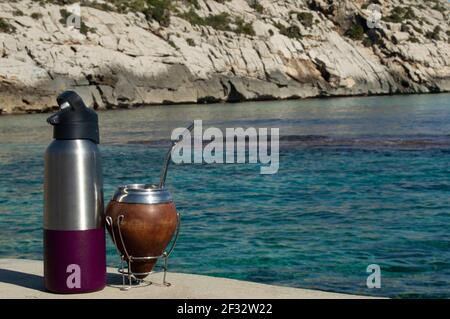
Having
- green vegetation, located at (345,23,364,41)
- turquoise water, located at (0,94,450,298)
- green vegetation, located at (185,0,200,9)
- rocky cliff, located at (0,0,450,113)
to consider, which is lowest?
turquoise water, located at (0,94,450,298)

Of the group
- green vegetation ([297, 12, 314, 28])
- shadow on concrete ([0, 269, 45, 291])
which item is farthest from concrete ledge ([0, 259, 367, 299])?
green vegetation ([297, 12, 314, 28])

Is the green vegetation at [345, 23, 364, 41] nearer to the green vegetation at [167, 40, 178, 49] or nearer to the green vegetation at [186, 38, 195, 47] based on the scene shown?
the green vegetation at [186, 38, 195, 47]

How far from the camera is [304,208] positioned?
16812 millimetres

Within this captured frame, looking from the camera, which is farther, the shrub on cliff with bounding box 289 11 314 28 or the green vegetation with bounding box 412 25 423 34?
the green vegetation with bounding box 412 25 423 34

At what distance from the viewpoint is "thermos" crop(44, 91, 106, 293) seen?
812cm

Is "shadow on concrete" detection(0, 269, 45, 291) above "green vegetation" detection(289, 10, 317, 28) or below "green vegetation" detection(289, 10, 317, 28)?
below

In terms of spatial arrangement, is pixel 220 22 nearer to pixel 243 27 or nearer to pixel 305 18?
pixel 243 27

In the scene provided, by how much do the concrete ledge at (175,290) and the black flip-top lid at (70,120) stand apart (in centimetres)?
147

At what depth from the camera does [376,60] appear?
303 feet

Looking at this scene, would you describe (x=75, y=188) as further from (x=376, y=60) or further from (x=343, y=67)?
(x=376, y=60)

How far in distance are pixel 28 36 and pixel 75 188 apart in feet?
179

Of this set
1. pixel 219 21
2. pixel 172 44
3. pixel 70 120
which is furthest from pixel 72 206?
pixel 219 21

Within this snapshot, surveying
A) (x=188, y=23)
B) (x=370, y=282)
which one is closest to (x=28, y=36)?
(x=188, y=23)
